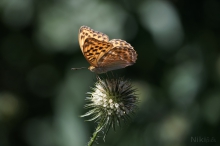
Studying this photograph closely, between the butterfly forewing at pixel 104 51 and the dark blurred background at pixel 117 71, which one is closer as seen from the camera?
the butterfly forewing at pixel 104 51

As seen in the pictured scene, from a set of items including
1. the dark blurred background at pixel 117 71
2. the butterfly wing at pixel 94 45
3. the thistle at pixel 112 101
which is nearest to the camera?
the butterfly wing at pixel 94 45

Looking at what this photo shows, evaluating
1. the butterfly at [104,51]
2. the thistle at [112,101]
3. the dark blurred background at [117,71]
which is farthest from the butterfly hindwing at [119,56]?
the dark blurred background at [117,71]

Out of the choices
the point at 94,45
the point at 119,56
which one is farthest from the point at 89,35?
the point at 119,56

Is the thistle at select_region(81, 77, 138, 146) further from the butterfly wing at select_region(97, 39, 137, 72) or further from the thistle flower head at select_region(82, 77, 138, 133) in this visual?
the butterfly wing at select_region(97, 39, 137, 72)

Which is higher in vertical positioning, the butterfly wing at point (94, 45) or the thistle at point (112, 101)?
the butterfly wing at point (94, 45)

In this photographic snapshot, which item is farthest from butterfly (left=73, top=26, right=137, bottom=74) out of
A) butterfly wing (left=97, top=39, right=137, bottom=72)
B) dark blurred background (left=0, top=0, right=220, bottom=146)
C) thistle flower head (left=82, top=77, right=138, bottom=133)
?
dark blurred background (left=0, top=0, right=220, bottom=146)

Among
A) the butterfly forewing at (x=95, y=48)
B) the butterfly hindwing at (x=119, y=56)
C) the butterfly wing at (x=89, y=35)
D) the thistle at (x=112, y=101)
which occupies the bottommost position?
the thistle at (x=112, y=101)

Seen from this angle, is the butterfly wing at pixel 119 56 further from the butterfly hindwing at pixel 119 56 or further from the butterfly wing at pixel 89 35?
the butterfly wing at pixel 89 35
